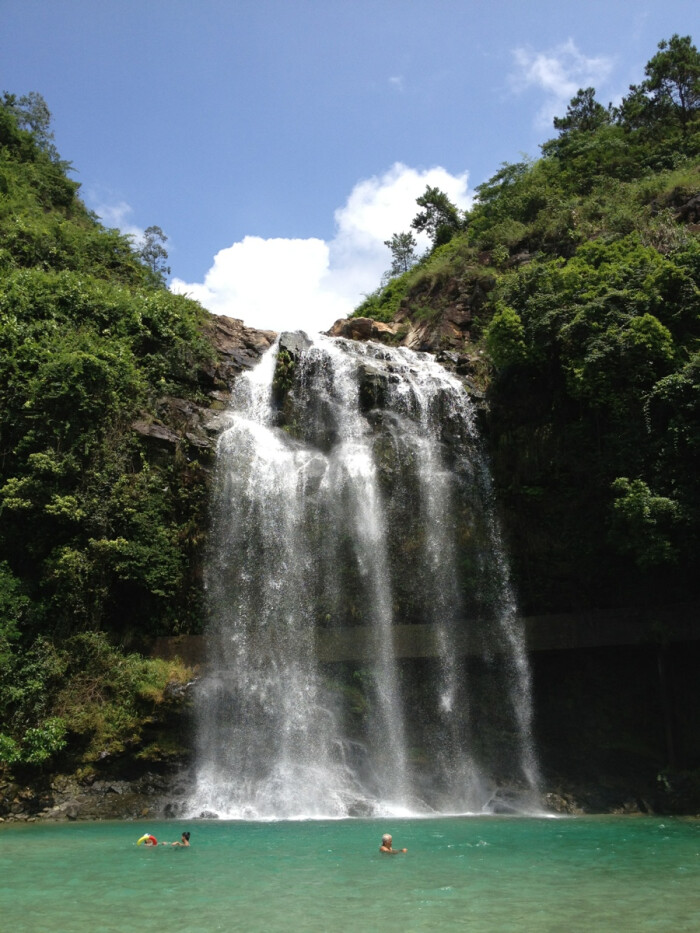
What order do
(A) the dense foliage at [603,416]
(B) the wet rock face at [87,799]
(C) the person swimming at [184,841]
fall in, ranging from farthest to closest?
(A) the dense foliage at [603,416], (B) the wet rock face at [87,799], (C) the person swimming at [184,841]

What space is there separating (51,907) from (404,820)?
846 centimetres

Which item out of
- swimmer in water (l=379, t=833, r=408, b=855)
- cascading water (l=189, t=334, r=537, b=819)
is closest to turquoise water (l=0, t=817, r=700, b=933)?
swimmer in water (l=379, t=833, r=408, b=855)

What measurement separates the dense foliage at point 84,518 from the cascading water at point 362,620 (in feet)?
4.75

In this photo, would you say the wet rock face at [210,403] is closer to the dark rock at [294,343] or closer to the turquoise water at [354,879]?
the dark rock at [294,343]

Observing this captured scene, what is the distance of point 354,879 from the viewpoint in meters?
9.66

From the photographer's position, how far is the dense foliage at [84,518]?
16578 mm

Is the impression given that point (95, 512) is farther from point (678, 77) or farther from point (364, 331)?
point (678, 77)

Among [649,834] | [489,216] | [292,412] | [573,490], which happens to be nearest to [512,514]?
[573,490]

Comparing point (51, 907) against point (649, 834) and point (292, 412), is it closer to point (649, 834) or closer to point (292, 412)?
point (649, 834)

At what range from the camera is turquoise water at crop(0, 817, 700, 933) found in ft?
25.6

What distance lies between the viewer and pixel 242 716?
680 inches

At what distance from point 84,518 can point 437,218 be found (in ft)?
101

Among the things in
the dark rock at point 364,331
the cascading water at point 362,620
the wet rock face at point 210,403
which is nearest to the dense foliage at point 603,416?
the cascading water at point 362,620

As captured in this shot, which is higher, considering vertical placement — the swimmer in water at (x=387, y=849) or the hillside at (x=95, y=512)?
the hillside at (x=95, y=512)
